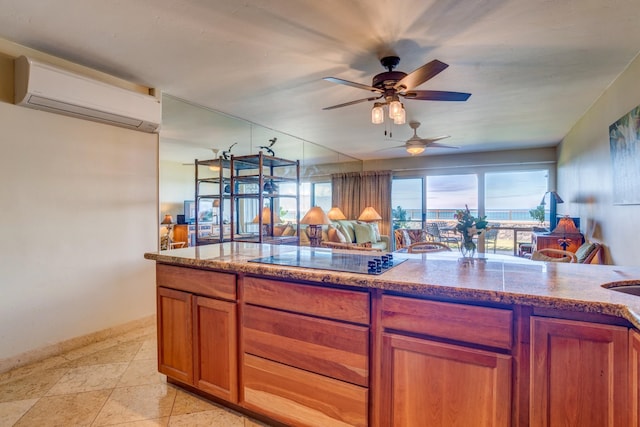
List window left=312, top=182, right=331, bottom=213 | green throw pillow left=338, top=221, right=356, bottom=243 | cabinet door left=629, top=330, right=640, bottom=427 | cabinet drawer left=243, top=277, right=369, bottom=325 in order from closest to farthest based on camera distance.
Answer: cabinet door left=629, top=330, right=640, bottom=427
cabinet drawer left=243, top=277, right=369, bottom=325
green throw pillow left=338, top=221, right=356, bottom=243
window left=312, top=182, right=331, bottom=213

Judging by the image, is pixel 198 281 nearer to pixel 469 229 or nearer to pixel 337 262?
pixel 337 262

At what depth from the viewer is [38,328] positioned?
2.51 metres

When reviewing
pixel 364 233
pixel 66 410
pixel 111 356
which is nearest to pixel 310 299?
pixel 66 410

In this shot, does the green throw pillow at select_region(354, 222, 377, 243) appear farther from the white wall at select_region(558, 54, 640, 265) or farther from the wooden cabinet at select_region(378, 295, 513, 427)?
the wooden cabinet at select_region(378, 295, 513, 427)

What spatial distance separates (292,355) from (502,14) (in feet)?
7.74

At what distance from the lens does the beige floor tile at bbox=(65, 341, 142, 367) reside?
8.24 feet

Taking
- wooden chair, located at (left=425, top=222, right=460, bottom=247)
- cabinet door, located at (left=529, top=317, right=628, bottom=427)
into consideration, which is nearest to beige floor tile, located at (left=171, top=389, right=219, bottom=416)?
cabinet door, located at (left=529, top=317, right=628, bottom=427)

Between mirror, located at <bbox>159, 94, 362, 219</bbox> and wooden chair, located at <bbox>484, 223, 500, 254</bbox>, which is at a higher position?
mirror, located at <bbox>159, 94, 362, 219</bbox>

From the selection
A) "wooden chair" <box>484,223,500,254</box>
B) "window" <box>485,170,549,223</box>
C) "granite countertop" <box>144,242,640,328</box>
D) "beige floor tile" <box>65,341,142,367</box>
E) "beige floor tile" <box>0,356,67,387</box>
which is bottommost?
"beige floor tile" <box>65,341,142,367</box>

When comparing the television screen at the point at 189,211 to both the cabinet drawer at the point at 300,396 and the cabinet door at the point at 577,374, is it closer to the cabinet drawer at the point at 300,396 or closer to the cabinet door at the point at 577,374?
the cabinet drawer at the point at 300,396

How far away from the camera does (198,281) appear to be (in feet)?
6.34

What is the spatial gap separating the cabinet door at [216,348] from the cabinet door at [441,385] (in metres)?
0.89

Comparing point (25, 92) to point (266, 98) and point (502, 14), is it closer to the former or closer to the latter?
point (266, 98)

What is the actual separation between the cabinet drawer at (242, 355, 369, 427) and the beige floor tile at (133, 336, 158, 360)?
131 centimetres
